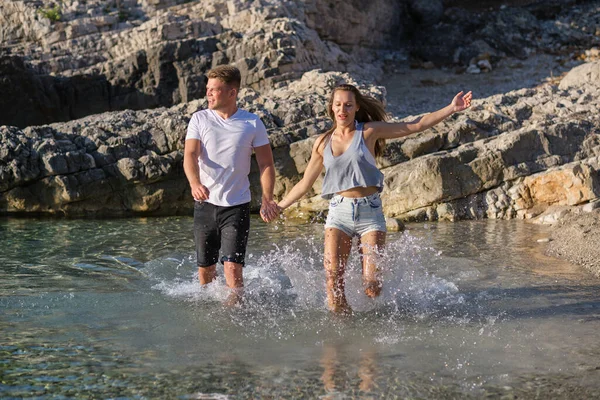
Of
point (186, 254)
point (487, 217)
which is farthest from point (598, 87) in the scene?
point (186, 254)

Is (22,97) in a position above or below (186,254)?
above

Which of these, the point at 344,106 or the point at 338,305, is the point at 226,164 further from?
the point at 338,305

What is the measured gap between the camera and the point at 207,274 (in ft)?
21.5

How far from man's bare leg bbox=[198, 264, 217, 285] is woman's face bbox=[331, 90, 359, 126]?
1.58 m

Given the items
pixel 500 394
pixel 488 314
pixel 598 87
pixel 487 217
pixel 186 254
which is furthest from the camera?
pixel 598 87

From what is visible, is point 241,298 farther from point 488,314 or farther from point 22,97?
point 22,97

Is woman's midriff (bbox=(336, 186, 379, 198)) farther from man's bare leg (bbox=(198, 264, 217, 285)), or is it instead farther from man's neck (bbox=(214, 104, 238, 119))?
man's bare leg (bbox=(198, 264, 217, 285))

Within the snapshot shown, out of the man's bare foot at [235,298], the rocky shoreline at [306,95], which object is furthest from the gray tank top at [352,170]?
the rocky shoreline at [306,95]

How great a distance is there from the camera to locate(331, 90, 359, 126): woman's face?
238 inches

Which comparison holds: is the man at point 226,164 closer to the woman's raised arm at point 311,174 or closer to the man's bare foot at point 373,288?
the woman's raised arm at point 311,174

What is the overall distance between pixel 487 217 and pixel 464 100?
17.1 ft

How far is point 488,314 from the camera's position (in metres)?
6.29

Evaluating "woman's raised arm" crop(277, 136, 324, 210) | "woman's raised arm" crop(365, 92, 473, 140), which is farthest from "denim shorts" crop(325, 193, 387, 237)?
"woman's raised arm" crop(365, 92, 473, 140)

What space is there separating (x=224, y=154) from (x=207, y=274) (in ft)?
3.49
